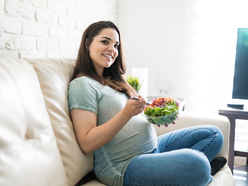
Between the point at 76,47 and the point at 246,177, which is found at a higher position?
the point at 76,47

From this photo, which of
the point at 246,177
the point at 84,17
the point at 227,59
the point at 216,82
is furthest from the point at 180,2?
the point at 246,177

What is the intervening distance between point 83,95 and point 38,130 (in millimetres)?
290

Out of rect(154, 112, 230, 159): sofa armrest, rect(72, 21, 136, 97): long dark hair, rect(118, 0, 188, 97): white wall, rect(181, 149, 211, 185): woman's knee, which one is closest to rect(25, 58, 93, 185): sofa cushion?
rect(72, 21, 136, 97): long dark hair

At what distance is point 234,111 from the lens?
1.97 m

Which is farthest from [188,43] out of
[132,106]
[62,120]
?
[62,120]

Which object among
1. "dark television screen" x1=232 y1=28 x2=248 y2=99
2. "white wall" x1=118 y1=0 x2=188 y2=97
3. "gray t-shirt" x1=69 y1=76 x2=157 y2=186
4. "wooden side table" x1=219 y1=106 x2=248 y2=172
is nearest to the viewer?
"gray t-shirt" x1=69 y1=76 x2=157 y2=186

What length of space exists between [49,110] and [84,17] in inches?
53.2

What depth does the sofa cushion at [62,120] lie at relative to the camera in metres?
0.99

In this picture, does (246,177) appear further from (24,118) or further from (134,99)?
(24,118)

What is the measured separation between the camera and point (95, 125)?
107 centimetres

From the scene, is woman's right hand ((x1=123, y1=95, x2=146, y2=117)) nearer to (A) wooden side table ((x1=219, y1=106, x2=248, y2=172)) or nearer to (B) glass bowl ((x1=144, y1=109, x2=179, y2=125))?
(B) glass bowl ((x1=144, y1=109, x2=179, y2=125))

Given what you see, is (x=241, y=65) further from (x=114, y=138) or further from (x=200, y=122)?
(x=114, y=138)

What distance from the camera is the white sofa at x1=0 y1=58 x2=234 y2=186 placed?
0.71 meters

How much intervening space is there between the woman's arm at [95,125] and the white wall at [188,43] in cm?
184
